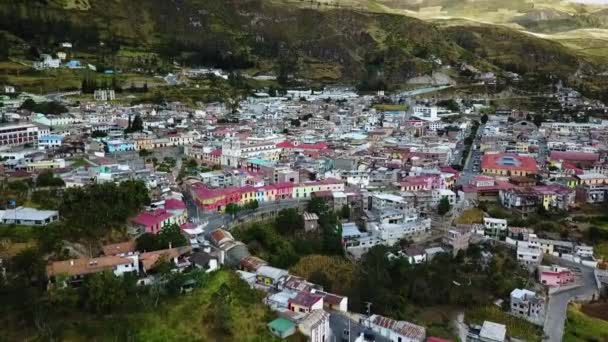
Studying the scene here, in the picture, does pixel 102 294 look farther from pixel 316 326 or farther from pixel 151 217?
pixel 316 326

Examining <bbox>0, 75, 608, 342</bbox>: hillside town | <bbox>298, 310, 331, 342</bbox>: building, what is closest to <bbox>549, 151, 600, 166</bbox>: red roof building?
<bbox>0, 75, 608, 342</bbox>: hillside town

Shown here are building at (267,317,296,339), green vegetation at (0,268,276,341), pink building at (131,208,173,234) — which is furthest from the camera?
pink building at (131,208,173,234)

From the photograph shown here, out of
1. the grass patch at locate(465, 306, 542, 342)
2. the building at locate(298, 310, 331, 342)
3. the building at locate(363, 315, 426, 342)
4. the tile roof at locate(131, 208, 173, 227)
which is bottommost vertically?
the grass patch at locate(465, 306, 542, 342)

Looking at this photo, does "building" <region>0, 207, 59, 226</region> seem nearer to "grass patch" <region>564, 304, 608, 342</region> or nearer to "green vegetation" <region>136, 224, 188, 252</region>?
"green vegetation" <region>136, 224, 188, 252</region>

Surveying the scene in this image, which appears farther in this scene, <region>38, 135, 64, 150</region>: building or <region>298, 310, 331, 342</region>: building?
<region>38, 135, 64, 150</region>: building

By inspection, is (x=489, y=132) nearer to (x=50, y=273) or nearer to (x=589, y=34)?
(x=50, y=273)

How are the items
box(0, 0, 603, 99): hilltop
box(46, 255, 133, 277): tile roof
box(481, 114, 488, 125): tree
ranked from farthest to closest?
box(0, 0, 603, 99): hilltop, box(481, 114, 488, 125): tree, box(46, 255, 133, 277): tile roof

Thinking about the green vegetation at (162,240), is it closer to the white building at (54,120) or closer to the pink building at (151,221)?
the pink building at (151,221)
